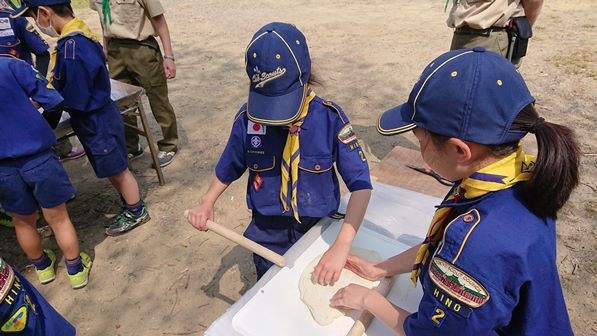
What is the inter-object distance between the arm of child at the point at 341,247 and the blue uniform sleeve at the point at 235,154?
1.60 ft

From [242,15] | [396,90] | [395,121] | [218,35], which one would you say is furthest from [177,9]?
[395,121]

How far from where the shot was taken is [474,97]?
0.91m

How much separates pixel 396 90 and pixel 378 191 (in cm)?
322

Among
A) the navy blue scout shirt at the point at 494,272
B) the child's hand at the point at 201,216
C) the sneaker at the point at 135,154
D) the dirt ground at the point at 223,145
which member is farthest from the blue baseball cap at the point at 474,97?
the sneaker at the point at 135,154

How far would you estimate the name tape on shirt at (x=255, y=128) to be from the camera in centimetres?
167

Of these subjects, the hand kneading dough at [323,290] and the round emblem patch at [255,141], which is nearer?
the hand kneading dough at [323,290]

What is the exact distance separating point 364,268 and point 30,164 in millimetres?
1956

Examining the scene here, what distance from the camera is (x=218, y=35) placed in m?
7.95

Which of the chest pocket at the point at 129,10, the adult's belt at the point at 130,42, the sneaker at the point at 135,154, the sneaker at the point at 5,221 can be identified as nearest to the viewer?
the sneaker at the point at 5,221

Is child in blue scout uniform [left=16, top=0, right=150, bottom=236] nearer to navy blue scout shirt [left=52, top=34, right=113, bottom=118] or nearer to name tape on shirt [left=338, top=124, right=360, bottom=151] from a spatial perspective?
navy blue scout shirt [left=52, top=34, right=113, bottom=118]

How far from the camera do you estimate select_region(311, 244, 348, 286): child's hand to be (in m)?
1.45

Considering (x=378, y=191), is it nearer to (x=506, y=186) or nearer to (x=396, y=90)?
(x=506, y=186)

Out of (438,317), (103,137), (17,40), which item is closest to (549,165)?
(438,317)

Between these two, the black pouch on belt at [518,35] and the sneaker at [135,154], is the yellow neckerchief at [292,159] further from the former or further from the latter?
the sneaker at [135,154]
